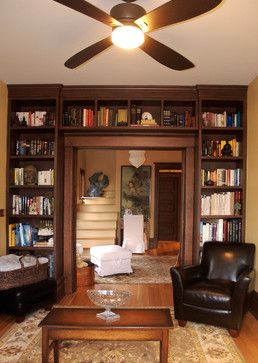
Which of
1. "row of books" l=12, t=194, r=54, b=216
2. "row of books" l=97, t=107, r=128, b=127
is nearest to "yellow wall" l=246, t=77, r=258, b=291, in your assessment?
"row of books" l=97, t=107, r=128, b=127

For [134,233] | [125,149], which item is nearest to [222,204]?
[125,149]

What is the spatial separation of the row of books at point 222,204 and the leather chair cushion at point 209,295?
1069 millimetres

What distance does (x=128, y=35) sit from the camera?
6.72ft

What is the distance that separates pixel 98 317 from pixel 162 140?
2600mm

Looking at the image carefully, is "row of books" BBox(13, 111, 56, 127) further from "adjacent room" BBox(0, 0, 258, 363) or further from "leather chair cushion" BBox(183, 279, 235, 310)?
"leather chair cushion" BBox(183, 279, 235, 310)

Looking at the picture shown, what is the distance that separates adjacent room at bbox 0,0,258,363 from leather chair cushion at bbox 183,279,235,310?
0.02 m

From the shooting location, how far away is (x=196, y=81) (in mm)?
4148

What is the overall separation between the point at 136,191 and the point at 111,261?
356 centimetres

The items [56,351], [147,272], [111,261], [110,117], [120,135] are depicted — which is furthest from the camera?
[147,272]

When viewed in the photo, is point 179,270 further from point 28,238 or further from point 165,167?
point 165,167

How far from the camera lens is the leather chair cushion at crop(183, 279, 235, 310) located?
3.33 m

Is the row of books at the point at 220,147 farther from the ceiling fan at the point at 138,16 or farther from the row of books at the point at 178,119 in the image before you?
the ceiling fan at the point at 138,16

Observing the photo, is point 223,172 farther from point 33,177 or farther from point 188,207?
point 33,177

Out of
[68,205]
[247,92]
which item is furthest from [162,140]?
[68,205]
